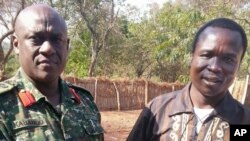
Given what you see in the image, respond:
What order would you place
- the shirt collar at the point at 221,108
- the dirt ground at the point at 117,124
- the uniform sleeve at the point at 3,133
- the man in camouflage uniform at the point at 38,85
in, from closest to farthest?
the uniform sleeve at the point at 3,133, the man in camouflage uniform at the point at 38,85, the shirt collar at the point at 221,108, the dirt ground at the point at 117,124

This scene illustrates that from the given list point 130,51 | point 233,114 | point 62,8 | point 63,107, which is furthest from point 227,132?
point 130,51

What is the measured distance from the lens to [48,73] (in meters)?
2.02

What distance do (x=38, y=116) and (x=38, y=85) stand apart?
0.20 m

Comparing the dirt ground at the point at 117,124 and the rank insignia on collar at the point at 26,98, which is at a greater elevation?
the rank insignia on collar at the point at 26,98

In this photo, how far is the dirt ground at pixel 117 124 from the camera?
9.09 metres

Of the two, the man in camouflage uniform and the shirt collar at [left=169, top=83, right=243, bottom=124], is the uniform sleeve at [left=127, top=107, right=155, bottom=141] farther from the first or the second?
the man in camouflage uniform

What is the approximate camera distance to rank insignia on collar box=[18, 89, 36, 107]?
6.52 feet

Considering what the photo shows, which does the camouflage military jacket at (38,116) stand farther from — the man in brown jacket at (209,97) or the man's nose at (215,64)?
the man's nose at (215,64)

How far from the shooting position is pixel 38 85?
6.94 feet

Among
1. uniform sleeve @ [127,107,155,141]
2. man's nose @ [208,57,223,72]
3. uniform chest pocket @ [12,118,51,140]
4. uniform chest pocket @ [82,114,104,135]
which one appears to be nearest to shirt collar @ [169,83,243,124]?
uniform sleeve @ [127,107,155,141]

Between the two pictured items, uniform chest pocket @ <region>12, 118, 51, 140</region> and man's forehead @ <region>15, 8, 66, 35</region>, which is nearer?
uniform chest pocket @ <region>12, 118, 51, 140</region>

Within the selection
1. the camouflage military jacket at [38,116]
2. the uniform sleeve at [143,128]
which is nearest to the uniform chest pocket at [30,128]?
the camouflage military jacket at [38,116]

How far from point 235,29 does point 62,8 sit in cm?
1652

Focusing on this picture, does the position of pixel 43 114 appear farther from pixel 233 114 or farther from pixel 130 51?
pixel 130 51
